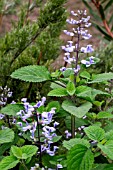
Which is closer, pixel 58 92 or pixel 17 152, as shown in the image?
pixel 17 152

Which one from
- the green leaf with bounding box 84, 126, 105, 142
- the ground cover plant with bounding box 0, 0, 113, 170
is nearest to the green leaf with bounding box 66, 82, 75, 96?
the ground cover plant with bounding box 0, 0, 113, 170

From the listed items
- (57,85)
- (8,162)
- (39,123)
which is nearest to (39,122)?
(39,123)

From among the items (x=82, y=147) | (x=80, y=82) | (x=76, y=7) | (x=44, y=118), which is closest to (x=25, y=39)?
(x=80, y=82)

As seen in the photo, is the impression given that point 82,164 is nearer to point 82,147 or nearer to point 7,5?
point 82,147

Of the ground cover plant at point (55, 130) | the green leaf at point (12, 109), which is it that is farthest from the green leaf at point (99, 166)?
the green leaf at point (12, 109)

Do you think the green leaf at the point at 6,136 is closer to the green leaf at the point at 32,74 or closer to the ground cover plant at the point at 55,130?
the ground cover plant at the point at 55,130

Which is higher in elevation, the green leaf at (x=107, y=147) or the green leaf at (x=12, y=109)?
the green leaf at (x=12, y=109)

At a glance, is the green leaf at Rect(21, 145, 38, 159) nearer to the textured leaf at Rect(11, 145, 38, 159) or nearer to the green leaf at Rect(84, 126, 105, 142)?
the textured leaf at Rect(11, 145, 38, 159)

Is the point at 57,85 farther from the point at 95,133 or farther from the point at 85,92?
the point at 95,133

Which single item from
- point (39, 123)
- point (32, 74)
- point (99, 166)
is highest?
point (32, 74)

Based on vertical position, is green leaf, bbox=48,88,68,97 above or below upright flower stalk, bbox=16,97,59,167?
above

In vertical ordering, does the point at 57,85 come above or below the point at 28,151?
above
